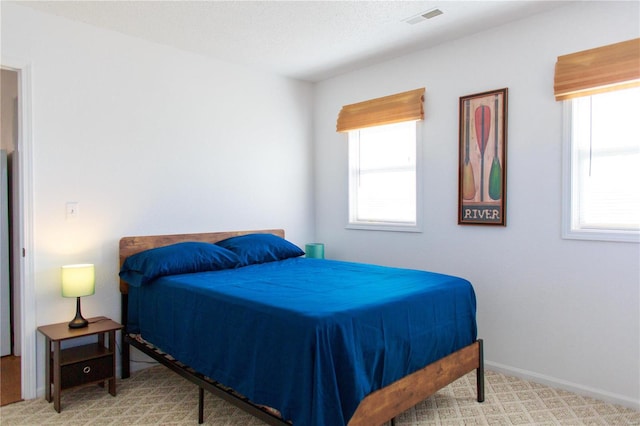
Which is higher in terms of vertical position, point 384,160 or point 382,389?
point 384,160

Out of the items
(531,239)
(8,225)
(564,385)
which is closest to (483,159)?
(531,239)

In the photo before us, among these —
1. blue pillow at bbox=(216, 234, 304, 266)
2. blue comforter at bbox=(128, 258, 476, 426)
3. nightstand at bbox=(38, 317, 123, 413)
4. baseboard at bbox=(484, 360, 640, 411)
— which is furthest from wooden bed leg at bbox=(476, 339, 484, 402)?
nightstand at bbox=(38, 317, 123, 413)

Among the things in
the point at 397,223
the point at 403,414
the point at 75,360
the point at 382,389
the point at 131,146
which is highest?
the point at 131,146

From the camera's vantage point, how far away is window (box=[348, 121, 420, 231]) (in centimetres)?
394

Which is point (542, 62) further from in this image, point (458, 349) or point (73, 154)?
point (73, 154)

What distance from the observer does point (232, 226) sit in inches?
160

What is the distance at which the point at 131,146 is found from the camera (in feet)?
11.2

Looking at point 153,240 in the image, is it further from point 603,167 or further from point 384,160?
point 603,167

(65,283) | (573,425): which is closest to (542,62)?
(573,425)

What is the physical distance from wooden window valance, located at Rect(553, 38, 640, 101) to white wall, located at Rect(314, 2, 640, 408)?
0.09 m

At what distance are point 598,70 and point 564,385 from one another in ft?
6.90

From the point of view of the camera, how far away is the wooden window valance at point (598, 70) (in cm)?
262

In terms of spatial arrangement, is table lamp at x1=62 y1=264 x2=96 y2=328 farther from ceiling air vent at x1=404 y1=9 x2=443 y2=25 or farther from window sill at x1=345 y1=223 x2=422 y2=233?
ceiling air vent at x1=404 y1=9 x2=443 y2=25

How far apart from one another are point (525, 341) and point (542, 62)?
2.01m
